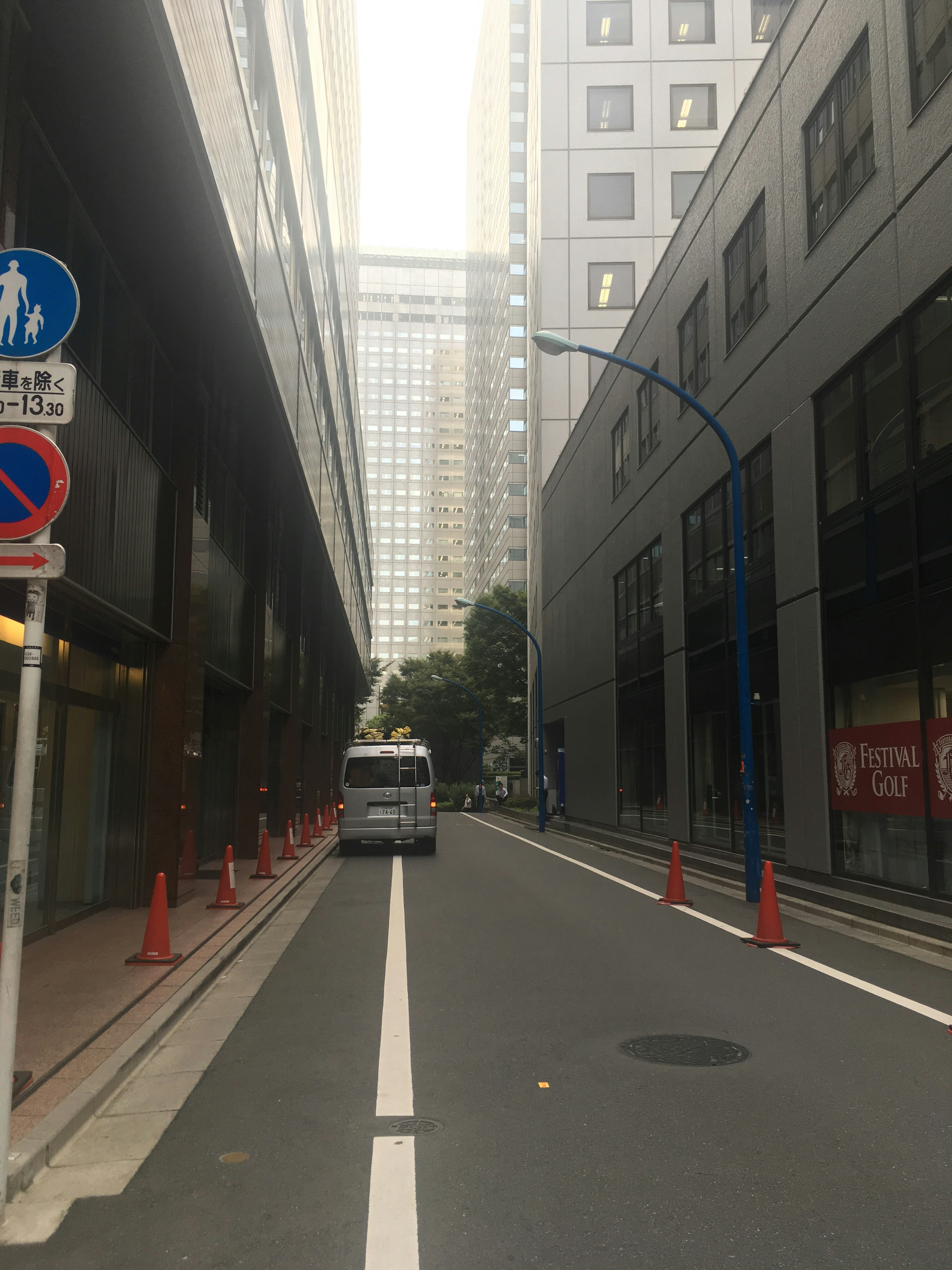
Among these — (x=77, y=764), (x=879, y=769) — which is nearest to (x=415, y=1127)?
(x=77, y=764)

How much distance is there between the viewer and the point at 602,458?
32.1m

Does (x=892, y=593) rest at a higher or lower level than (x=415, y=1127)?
higher

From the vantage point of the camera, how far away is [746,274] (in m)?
19.0

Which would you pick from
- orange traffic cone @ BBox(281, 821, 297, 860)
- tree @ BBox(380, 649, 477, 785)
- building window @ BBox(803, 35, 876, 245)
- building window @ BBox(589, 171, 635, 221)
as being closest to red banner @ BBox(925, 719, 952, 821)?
building window @ BBox(803, 35, 876, 245)

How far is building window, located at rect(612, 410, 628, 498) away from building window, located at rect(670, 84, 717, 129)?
75.6ft

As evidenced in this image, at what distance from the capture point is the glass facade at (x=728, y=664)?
55.5 ft

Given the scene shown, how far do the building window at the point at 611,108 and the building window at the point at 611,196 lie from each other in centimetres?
204

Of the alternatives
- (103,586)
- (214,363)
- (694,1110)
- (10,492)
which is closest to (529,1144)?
(694,1110)

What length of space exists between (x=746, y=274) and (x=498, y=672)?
185 ft

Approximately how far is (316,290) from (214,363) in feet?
34.1

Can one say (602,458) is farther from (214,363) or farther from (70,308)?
(70,308)

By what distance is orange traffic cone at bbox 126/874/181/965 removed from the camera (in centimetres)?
858

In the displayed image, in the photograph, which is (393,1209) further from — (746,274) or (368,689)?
(368,689)

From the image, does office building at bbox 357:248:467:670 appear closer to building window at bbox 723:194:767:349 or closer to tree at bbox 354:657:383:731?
tree at bbox 354:657:383:731
